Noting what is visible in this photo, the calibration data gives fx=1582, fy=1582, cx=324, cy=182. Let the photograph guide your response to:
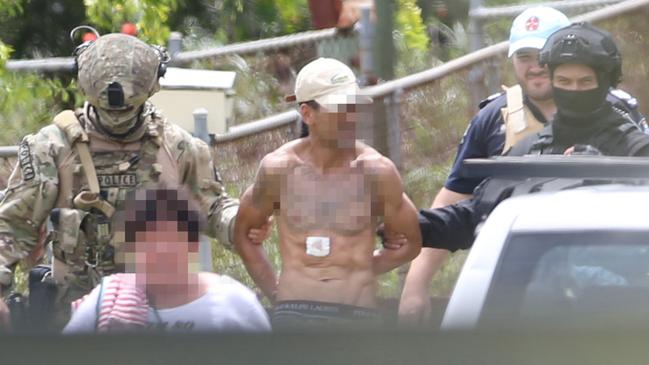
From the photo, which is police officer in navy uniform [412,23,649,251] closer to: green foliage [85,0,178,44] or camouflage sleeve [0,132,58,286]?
camouflage sleeve [0,132,58,286]

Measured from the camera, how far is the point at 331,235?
16.1 feet

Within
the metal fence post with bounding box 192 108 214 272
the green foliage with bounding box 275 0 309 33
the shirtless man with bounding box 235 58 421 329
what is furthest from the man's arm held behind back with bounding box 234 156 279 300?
the green foliage with bounding box 275 0 309 33

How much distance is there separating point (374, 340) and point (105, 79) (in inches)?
112

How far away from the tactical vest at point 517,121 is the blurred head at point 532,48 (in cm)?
6

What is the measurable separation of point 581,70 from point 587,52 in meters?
0.06

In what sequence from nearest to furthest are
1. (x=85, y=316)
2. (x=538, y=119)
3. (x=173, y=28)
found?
(x=85, y=316) < (x=538, y=119) < (x=173, y=28)

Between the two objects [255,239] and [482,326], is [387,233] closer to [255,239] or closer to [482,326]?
[255,239]

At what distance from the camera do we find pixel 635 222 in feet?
11.9

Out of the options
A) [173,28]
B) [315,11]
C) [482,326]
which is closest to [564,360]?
[482,326]

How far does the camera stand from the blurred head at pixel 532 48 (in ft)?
18.9

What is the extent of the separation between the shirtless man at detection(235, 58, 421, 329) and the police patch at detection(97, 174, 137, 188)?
433 millimetres

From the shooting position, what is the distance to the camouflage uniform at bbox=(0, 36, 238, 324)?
5125 mm

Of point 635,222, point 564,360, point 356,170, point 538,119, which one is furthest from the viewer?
point 538,119

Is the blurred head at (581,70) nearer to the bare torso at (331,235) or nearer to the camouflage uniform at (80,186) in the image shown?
the bare torso at (331,235)
